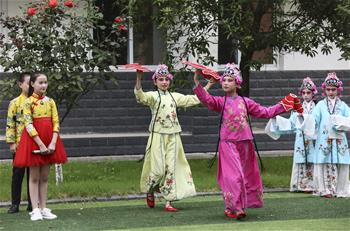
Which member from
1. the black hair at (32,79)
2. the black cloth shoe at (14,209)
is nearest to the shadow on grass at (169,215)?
the black cloth shoe at (14,209)

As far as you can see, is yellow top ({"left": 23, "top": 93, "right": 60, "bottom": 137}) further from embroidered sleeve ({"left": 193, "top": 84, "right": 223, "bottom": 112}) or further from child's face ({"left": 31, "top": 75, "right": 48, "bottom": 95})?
embroidered sleeve ({"left": 193, "top": 84, "right": 223, "bottom": 112})

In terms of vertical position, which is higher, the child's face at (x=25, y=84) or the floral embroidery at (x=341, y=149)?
the child's face at (x=25, y=84)

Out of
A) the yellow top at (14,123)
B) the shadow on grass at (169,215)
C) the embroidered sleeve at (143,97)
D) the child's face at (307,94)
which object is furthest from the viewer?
the child's face at (307,94)

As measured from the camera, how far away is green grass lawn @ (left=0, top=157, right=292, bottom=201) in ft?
39.0

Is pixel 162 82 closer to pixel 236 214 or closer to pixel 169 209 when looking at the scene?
pixel 169 209

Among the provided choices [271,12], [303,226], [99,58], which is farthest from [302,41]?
[303,226]

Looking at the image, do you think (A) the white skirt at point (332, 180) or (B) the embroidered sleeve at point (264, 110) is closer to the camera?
(B) the embroidered sleeve at point (264, 110)

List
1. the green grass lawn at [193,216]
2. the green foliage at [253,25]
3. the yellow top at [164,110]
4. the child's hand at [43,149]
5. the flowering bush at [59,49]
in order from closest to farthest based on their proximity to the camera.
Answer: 1. the green grass lawn at [193,216]
2. the child's hand at [43,149]
3. the yellow top at [164,110]
4. the flowering bush at [59,49]
5. the green foliage at [253,25]

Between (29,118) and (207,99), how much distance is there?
85.2 inches

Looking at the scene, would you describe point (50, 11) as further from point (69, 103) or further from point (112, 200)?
point (112, 200)

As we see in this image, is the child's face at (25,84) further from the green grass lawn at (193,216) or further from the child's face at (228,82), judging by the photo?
the child's face at (228,82)

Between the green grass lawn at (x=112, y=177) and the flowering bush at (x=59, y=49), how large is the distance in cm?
134

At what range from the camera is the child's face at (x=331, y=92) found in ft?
39.0

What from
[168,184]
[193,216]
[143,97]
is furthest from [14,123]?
[193,216]
